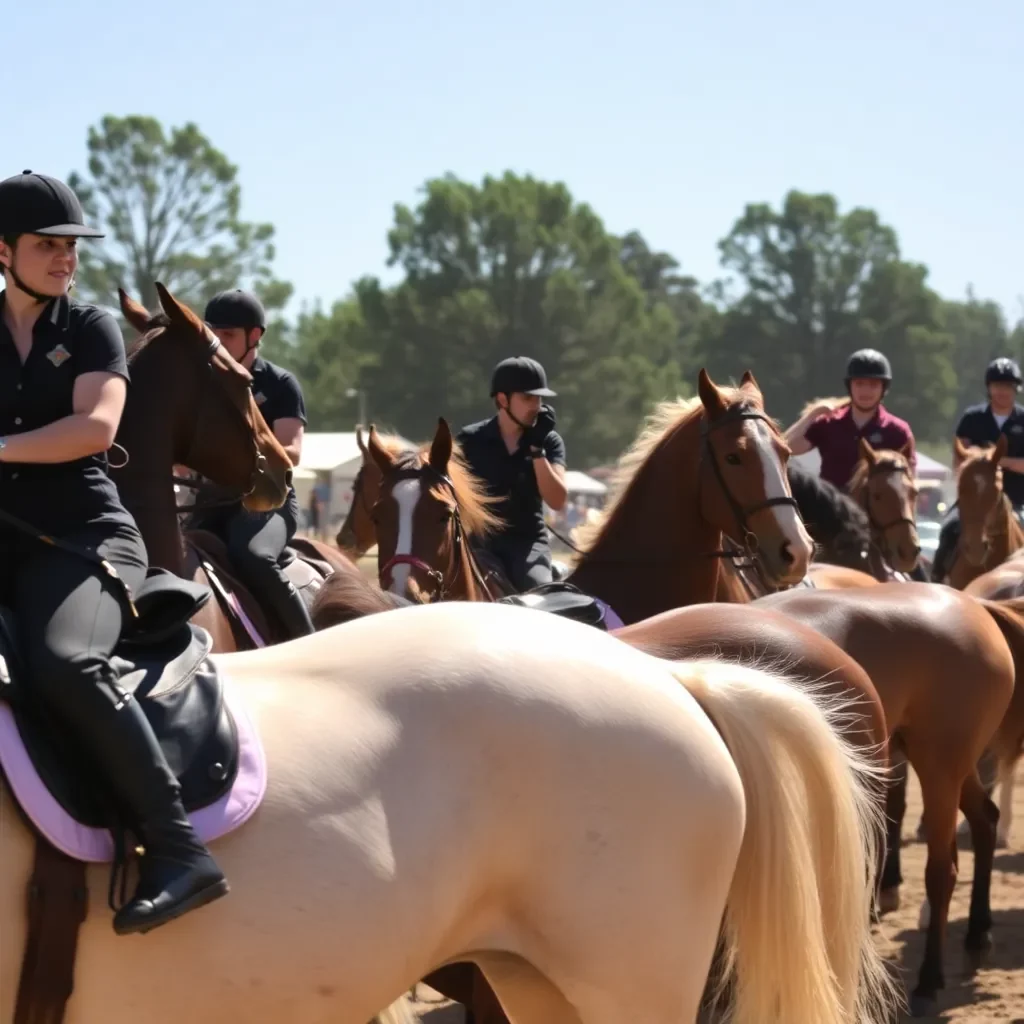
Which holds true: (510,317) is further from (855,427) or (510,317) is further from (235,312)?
(235,312)

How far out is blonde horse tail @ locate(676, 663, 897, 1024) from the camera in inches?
137

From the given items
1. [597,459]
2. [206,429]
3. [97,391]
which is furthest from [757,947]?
[597,459]

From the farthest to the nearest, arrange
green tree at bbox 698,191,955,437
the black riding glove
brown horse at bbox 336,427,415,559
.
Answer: green tree at bbox 698,191,955,437, brown horse at bbox 336,427,415,559, the black riding glove

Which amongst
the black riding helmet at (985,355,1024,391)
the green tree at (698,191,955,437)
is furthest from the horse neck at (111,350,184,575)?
the green tree at (698,191,955,437)

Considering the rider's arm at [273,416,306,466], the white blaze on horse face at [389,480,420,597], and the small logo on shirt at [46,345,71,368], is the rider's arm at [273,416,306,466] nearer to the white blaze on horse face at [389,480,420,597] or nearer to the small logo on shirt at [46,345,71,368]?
the white blaze on horse face at [389,480,420,597]

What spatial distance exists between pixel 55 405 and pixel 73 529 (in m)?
0.28

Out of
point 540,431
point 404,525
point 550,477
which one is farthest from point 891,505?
point 404,525

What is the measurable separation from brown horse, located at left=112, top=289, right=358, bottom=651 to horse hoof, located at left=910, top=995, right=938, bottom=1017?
352 cm

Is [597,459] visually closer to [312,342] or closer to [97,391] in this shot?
[312,342]

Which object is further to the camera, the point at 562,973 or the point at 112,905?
the point at 562,973

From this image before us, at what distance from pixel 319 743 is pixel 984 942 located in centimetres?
498

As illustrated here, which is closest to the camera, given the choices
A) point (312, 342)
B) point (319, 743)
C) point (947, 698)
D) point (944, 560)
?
point (319, 743)

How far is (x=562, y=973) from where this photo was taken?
3.27m

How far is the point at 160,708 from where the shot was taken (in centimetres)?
308
